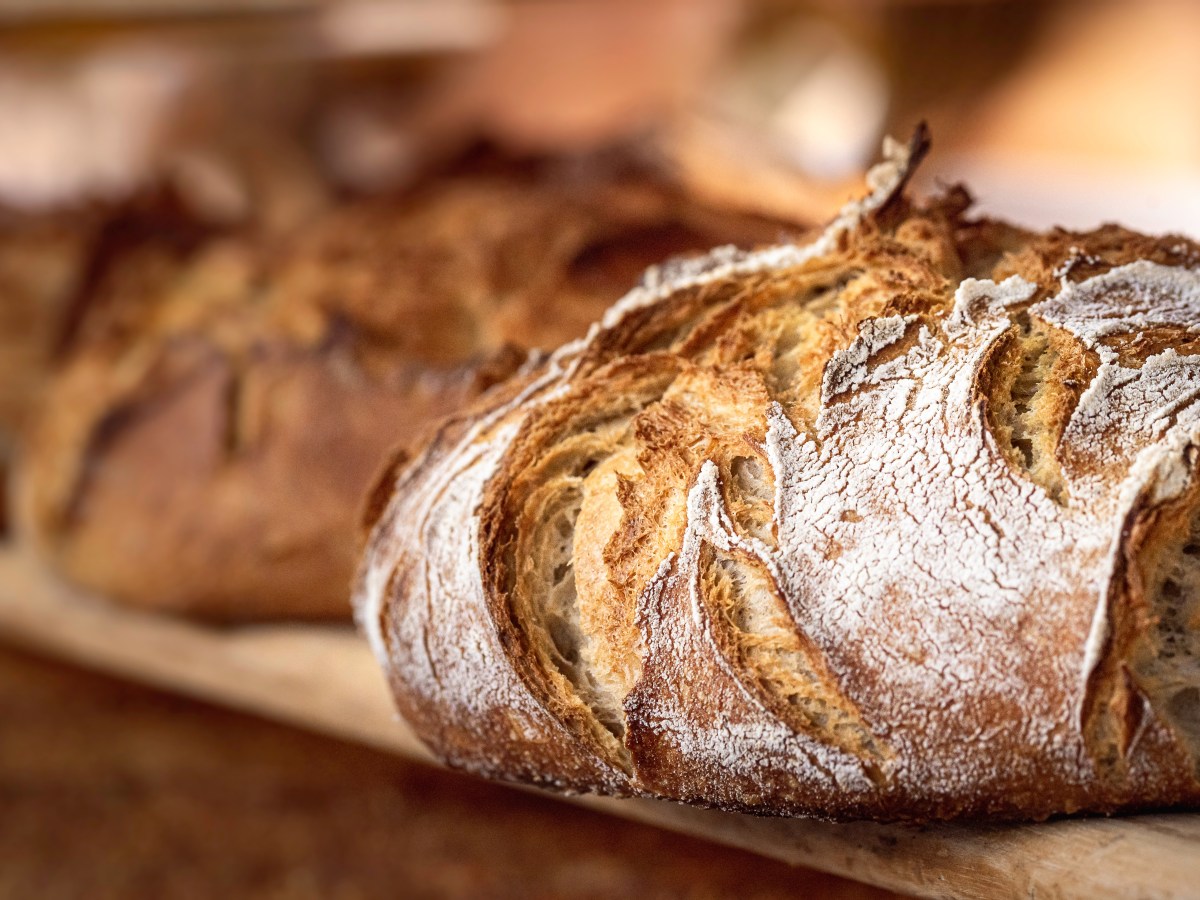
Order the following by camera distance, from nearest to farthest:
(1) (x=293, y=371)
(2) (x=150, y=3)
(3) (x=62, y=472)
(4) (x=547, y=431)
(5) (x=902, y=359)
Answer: (5) (x=902, y=359) → (4) (x=547, y=431) → (1) (x=293, y=371) → (3) (x=62, y=472) → (2) (x=150, y=3)

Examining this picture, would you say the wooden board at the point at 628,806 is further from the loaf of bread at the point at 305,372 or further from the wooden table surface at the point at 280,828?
the wooden table surface at the point at 280,828

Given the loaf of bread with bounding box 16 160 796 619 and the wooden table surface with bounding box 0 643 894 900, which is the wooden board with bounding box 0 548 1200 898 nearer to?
the loaf of bread with bounding box 16 160 796 619

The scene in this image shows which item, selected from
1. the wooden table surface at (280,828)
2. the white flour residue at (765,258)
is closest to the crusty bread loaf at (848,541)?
the white flour residue at (765,258)

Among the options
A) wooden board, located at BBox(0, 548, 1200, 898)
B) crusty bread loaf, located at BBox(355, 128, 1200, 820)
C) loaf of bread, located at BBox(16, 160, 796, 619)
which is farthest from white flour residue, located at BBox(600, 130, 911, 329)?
wooden board, located at BBox(0, 548, 1200, 898)

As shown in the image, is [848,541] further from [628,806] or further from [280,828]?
[280,828]

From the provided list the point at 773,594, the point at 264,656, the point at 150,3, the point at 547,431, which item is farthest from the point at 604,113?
the point at 773,594

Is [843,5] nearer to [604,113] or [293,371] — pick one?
[604,113]

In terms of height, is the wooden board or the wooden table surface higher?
the wooden board
